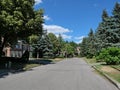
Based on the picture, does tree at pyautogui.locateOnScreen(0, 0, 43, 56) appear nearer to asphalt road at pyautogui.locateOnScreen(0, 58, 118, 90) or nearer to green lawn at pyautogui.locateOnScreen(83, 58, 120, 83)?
green lawn at pyautogui.locateOnScreen(83, 58, 120, 83)

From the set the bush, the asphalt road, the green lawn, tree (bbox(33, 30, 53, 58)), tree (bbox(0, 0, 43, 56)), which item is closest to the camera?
the asphalt road

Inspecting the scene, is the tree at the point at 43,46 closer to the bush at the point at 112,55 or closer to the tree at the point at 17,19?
the tree at the point at 17,19

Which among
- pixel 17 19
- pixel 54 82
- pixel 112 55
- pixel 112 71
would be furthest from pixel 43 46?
pixel 54 82

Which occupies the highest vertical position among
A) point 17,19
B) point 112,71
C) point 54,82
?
point 17,19

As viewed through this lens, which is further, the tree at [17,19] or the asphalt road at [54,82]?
the tree at [17,19]

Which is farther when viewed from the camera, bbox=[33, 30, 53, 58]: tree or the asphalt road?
bbox=[33, 30, 53, 58]: tree

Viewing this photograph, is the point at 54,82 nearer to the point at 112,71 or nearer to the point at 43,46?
the point at 112,71

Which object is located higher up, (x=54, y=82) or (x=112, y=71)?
(x=112, y=71)

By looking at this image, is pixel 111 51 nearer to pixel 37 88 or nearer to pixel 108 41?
pixel 108 41

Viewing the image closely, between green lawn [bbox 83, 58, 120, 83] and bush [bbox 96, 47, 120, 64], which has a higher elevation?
bush [bbox 96, 47, 120, 64]

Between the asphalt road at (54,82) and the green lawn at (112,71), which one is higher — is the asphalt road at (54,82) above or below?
below

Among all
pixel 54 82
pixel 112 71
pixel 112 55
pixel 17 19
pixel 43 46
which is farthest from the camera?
pixel 43 46

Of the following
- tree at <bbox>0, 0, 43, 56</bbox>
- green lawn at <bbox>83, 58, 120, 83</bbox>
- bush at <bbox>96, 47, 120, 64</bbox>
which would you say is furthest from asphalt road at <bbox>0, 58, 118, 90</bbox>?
bush at <bbox>96, 47, 120, 64</bbox>

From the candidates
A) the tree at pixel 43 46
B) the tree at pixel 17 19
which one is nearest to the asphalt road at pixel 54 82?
the tree at pixel 17 19
